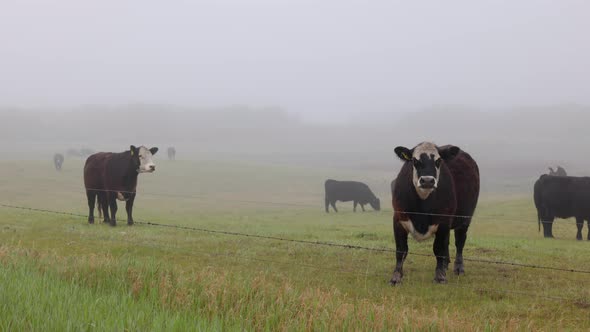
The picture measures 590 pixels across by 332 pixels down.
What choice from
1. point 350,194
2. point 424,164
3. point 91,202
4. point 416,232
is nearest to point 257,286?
point 416,232

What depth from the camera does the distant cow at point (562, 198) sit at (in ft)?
67.8

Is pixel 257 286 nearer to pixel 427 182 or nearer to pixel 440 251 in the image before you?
pixel 427 182

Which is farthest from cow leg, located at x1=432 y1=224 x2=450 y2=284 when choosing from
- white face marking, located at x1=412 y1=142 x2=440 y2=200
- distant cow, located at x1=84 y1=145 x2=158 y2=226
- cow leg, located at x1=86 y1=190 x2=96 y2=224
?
cow leg, located at x1=86 y1=190 x2=96 y2=224

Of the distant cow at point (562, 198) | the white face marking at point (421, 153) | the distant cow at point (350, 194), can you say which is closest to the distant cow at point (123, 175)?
the white face marking at point (421, 153)

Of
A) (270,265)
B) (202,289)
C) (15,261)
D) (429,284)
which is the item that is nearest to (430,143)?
(429,284)

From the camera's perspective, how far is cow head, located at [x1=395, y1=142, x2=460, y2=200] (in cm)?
794

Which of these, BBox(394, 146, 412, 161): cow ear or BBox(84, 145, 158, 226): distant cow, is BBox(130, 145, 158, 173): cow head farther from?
BBox(394, 146, 412, 161): cow ear

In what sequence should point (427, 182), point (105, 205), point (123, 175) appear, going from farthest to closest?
point (105, 205) < point (123, 175) < point (427, 182)

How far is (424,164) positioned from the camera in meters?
8.23

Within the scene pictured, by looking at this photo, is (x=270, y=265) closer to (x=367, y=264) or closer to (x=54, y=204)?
(x=367, y=264)

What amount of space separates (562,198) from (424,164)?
15896 mm

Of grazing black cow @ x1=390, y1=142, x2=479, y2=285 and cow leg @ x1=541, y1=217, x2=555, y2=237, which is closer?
grazing black cow @ x1=390, y1=142, x2=479, y2=285

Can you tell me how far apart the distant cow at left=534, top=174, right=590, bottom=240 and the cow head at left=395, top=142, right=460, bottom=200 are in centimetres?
1409

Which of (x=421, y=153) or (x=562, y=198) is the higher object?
(x=421, y=153)
